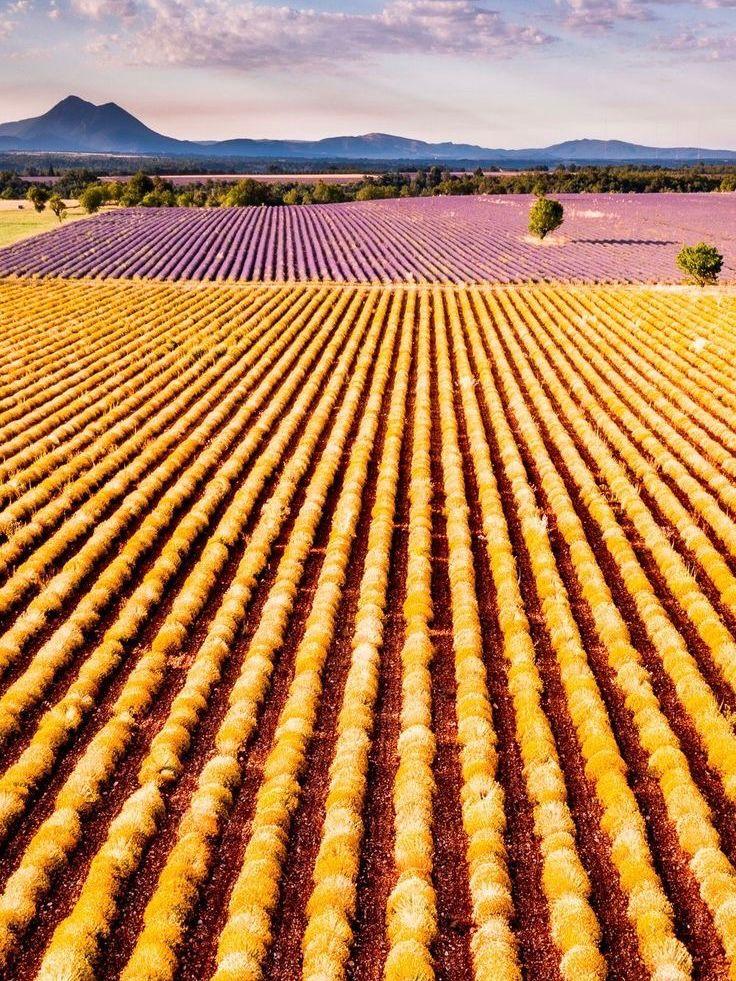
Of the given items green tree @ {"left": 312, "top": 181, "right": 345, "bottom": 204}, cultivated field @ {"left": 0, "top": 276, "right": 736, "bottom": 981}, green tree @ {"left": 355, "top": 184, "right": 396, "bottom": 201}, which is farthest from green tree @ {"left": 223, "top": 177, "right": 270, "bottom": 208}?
cultivated field @ {"left": 0, "top": 276, "right": 736, "bottom": 981}

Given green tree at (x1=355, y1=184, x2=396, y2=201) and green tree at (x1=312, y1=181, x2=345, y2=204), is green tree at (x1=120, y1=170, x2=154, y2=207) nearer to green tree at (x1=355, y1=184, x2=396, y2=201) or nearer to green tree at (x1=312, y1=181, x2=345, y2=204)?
green tree at (x1=312, y1=181, x2=345, y2=204)

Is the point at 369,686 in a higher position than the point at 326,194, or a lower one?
lower

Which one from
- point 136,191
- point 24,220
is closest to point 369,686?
point 24,220

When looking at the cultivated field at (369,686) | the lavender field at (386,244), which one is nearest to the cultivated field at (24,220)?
the lavender field at (386,244)

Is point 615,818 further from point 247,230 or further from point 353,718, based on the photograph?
point 247,230

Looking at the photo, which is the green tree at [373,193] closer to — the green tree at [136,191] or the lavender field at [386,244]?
the lavender field at [386,244]

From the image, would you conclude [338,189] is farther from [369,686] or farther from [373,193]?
[369,686]
